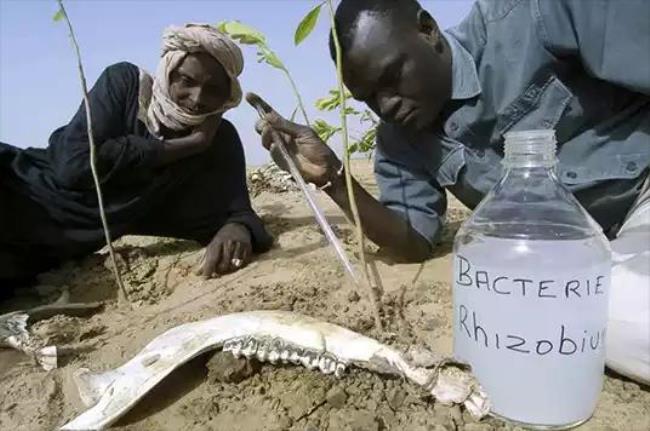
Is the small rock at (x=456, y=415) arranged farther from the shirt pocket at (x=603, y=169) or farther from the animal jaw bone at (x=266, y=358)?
the shirt pocket at (x=603, y=169)

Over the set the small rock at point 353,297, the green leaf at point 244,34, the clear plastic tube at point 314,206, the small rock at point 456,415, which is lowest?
the small rock at point 353,297

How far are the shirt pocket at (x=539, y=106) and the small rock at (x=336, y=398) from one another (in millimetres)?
899

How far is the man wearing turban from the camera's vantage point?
220 cm

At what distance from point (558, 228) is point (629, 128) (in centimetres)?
62

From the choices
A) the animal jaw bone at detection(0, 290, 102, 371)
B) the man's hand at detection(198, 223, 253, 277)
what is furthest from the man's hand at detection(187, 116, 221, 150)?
the animal jaw bone at detection(0, 290, 102, 371)

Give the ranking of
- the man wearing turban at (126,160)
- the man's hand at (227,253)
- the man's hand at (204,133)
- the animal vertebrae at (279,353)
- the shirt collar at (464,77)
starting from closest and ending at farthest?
the animal vertebrae at (279,353), the shirt collar at (464,77), the man's hand at (227,253), the man wearing turban at (126,160), the man's hand at (204,133)

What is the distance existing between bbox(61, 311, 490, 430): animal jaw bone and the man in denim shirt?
1.79 feet

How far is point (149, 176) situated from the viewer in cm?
235

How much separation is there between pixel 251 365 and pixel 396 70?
81 cm

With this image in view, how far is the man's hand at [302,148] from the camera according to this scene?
5.55 ft

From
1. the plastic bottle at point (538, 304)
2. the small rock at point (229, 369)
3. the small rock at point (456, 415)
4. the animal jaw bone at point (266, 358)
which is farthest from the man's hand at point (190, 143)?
the small rock at point (456, 415)

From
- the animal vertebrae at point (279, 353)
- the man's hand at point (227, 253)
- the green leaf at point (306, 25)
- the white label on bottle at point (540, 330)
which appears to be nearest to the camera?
the white label on bottle at point (540, 330)

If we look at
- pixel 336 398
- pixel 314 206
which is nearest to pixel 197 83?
pixel 314 206

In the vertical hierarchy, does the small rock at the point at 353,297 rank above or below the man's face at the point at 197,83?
below
